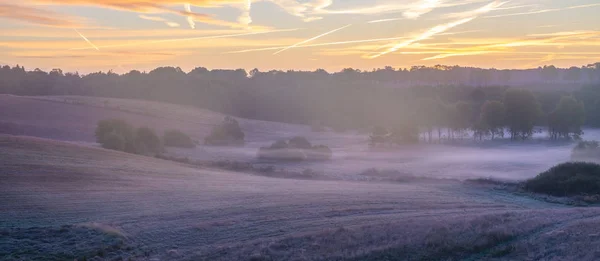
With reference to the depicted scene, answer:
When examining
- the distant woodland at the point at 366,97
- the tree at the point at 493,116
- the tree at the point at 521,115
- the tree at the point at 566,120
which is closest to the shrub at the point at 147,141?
the distant woodland at the point at 366,97

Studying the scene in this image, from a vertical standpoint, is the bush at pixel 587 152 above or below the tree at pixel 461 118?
below

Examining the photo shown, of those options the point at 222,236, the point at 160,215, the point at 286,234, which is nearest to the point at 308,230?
the point at 286,234

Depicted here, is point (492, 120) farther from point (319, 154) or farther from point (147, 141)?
point (147, 141)

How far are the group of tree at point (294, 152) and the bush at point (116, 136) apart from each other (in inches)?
453

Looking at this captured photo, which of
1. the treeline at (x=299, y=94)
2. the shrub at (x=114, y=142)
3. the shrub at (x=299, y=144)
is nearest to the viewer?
the shrub at (x=114, y=142)

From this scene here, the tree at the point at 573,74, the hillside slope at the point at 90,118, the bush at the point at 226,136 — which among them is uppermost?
the tree at the point at 573,74

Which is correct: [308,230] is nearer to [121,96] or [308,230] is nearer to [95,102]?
[95,102]

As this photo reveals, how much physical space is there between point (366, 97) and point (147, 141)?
239 ft

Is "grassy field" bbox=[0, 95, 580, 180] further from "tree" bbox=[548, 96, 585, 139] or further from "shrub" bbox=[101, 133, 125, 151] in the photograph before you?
"shrub" bbox=[101, 133, 125, 151]

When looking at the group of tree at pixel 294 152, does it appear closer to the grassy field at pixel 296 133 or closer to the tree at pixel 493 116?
the grassy field at pixel 296 133

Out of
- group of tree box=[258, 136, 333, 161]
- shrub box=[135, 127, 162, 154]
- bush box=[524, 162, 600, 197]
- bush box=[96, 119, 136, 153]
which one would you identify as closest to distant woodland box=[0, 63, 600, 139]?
group of tree box=[258, 136, 333, 161]

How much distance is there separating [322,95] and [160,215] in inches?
4306

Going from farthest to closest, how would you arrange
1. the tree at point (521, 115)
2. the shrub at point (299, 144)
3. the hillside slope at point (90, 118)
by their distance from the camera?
1. the tree at point (521, 115)
2. the shrub at point (299, 144)
3. the hillside slope at point (90, 118)

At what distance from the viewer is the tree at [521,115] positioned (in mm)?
76938
